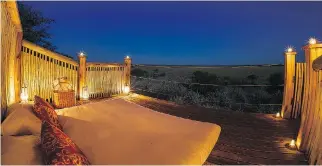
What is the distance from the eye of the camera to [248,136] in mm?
3506

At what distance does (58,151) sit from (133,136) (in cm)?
57

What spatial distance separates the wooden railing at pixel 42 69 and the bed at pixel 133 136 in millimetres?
3150

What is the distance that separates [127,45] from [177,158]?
29.5m

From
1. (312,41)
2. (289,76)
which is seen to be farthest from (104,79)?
(312,41)

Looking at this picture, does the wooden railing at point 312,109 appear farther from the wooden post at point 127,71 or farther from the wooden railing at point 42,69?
the wooden post at point 127,71

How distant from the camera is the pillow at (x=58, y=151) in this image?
1090 mm

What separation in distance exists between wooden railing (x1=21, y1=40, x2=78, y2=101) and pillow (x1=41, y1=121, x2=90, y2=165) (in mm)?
3630

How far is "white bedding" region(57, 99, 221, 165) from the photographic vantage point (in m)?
1.41

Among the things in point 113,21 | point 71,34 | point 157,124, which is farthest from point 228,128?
point 71,34

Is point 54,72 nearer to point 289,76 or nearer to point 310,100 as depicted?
point 289,76

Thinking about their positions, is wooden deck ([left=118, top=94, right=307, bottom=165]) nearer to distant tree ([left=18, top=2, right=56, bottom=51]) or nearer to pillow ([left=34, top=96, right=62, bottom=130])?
pillow ([left=34, top=96, right=62, bottom=130])

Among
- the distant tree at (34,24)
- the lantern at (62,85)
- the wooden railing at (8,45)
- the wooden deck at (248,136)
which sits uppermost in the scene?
the distant tree at (34,24)

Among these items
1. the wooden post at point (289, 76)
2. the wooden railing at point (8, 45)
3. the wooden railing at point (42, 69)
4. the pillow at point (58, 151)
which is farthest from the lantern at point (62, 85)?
the wooden post at point (289, 76)

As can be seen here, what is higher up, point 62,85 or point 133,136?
point 62,85
